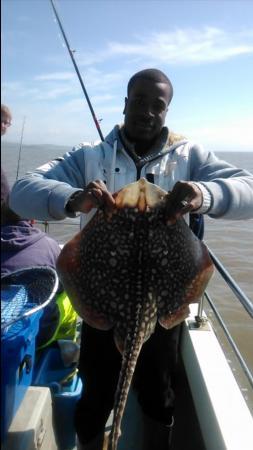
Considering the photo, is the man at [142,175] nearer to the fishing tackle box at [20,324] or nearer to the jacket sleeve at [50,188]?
the jacket sleeve at [50,188]

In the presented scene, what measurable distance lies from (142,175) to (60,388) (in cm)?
191

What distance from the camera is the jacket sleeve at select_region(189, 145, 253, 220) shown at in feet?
7.16

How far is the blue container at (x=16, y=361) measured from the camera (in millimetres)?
2072

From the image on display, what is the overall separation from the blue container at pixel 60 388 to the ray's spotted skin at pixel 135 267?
1.47 m

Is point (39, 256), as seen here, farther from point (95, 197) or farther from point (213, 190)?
point (213, 190)

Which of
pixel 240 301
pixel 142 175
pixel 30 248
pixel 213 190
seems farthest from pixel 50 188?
pixel 240 301

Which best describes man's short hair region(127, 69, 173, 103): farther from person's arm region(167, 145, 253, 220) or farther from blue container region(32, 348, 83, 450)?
blue container region(32, 348, 83, 450)

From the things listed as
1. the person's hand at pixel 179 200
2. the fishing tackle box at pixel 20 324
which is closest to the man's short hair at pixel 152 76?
the person's hand at pixel 179 200

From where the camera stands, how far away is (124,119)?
2680mm

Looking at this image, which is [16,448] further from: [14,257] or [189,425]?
[189,425]

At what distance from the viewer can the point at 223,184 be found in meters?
2.24

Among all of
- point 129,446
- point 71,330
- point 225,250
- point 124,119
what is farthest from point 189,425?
point 225,250

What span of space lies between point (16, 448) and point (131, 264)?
1.32m

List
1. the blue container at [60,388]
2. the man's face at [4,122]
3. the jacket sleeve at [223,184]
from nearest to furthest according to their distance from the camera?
the man's face at [4,122] → the jacket sleeve at [223,184] → the blue container at [60,388]
